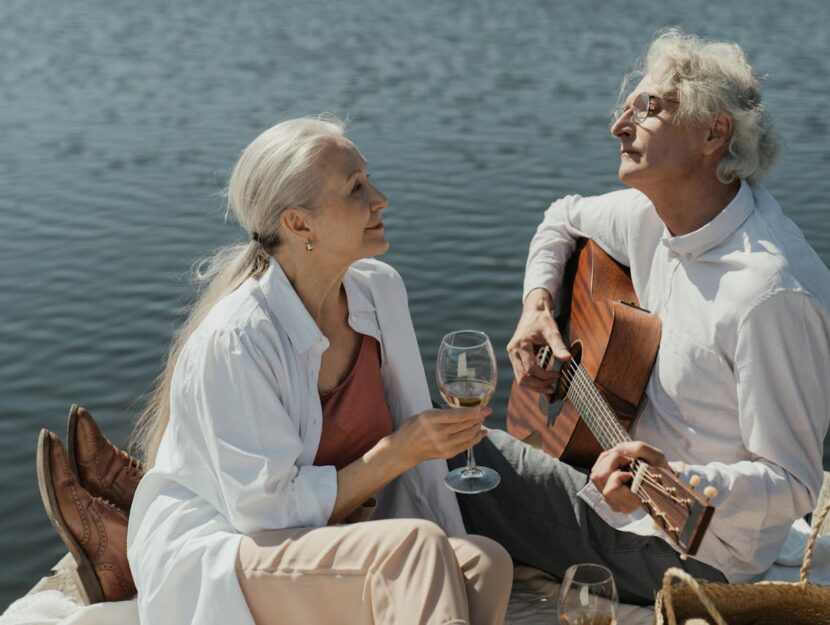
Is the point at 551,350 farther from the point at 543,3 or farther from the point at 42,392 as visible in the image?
the point at 543,3

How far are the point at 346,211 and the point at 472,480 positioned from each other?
84 centimetres

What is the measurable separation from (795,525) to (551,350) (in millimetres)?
1013

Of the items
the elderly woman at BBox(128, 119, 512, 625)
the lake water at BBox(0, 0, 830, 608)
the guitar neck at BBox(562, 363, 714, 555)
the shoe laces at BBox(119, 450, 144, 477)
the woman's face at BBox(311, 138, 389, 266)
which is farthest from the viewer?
the lake water at BBox(0, 0, 830, 608)

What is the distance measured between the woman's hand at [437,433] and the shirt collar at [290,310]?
15.2 inches

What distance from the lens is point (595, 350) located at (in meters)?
3.71

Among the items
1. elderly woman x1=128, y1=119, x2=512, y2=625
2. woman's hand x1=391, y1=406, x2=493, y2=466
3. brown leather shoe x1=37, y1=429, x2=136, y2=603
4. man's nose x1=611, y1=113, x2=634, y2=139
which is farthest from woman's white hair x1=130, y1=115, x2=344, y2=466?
man's nose x1=611, y1=113, x2=634, y2=139

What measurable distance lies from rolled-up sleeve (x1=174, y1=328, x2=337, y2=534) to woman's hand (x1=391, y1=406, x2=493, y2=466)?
0.22 meters

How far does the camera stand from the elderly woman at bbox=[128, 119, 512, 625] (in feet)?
9.15

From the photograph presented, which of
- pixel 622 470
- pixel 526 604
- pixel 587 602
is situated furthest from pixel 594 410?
pixel 587 602

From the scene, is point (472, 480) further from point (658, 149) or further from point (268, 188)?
point (658, 149)

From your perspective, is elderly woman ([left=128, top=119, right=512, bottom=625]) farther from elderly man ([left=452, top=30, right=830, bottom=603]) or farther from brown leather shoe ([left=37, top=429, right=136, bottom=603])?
elderly man ([left=452, top=30, right=830, bottom=603])

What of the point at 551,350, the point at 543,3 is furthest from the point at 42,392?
the point at 543,3

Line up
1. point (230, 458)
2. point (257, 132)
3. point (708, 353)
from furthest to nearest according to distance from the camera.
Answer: point (257, 132) < point (708, 353) < point (230, 458)

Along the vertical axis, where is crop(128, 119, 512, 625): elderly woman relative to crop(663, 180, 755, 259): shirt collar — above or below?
below
